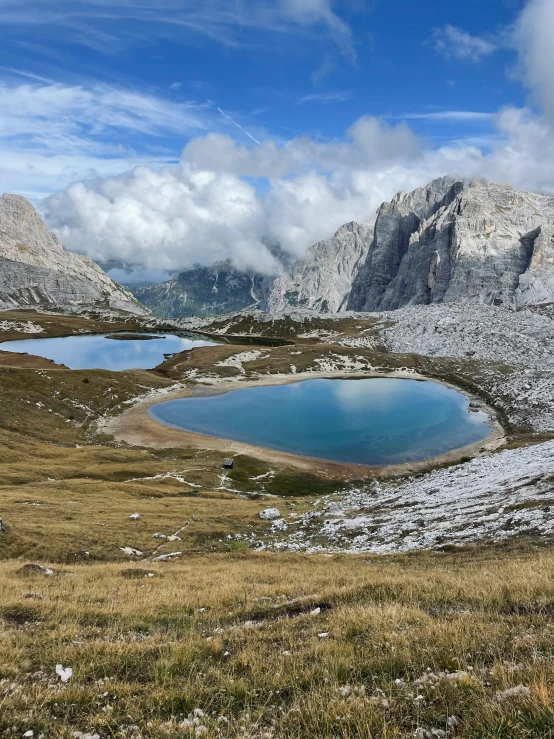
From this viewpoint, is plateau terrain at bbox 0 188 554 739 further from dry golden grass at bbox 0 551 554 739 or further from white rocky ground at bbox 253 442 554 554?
white rocky ground at bbox 253 442 554 554

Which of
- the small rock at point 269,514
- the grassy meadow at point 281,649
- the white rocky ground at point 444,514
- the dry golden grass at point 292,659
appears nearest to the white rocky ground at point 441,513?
the white rocky ground at point 444,514

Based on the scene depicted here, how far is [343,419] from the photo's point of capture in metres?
111

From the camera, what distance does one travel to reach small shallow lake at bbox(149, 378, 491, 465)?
9188 cm

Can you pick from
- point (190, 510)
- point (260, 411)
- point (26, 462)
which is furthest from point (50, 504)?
point (260, 411)

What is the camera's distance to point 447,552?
27.5 metres

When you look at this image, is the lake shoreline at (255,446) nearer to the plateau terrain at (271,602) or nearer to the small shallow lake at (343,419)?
the small shallow lake at (343,419)

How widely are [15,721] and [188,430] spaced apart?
99742 millimetres

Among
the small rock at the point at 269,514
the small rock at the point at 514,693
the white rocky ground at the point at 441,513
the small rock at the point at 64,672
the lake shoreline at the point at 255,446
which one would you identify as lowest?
the lake shoreline at the point at 255,446

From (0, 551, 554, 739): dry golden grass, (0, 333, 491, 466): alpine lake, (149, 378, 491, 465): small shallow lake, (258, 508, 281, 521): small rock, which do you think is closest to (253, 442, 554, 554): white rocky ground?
(258, 508, 281, 521): small rock

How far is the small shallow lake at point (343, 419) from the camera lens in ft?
301

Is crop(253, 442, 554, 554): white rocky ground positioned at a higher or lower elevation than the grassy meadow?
lower

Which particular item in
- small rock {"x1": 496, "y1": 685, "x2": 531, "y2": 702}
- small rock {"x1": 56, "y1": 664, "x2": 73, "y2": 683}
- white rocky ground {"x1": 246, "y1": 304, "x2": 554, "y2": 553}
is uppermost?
small rock {"x1": 496, "y1": 685, "x2": 531, "y2": 702}

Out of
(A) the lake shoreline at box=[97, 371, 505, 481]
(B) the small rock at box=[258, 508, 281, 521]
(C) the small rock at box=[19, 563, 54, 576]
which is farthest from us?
(A) the lake shoreline at box=[97, 371, 505, 481]

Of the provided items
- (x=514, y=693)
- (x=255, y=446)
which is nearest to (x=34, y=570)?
(x=514, y=693)
